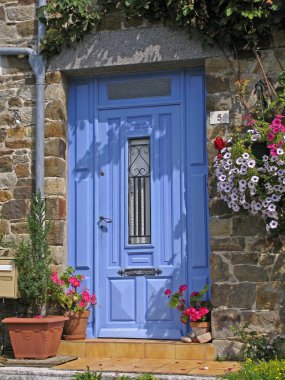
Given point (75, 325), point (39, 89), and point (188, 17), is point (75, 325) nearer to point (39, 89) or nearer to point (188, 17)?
point (39, 89)

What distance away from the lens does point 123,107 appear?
764cm

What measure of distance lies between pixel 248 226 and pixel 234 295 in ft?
2.07

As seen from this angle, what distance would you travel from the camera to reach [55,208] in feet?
24.6

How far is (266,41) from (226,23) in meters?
0.44

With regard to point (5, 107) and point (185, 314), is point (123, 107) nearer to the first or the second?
point (5, 107)

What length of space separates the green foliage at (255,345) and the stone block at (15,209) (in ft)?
7.76

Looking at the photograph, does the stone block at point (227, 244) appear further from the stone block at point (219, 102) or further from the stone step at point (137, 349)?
the stone block at point (219, 102)

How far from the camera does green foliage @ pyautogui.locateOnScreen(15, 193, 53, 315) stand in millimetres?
7059

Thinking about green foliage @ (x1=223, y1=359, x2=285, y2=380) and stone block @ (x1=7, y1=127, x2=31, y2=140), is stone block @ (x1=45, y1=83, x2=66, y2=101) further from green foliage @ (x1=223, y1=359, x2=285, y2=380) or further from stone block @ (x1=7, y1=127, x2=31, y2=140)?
green foliage @ (x1=223, y1=359, x2=285, y2=380)

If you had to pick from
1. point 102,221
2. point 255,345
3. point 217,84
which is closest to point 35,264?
point 102,221

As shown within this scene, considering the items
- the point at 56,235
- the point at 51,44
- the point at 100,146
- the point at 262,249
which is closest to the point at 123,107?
the point at 100,146

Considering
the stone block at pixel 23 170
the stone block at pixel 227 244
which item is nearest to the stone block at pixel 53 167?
the stone block at pixel 23 170

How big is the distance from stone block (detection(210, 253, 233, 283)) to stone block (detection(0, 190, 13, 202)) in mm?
2132

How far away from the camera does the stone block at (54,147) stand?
24.8ft
